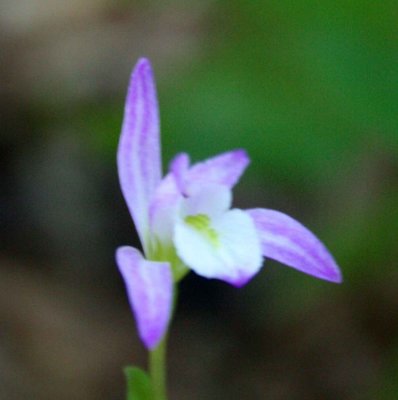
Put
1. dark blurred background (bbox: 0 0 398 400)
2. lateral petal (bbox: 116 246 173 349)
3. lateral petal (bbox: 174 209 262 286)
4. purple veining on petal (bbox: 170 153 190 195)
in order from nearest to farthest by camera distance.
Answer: lateral petal (bbox: 116 246 173 349)
lateral petal (bbox: 174 209 262 286)
purple veining on petal (bbox: 170 153 190 195)
dark blurred background (bbox: 0 0 398 400)

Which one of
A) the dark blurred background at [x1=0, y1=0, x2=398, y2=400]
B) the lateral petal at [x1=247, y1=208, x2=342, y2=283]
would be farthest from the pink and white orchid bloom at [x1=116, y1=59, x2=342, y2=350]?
the dark blurred background at [x1=0, y1=0, x2=398, y2=400]

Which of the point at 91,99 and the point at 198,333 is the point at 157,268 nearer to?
the point at 198,333

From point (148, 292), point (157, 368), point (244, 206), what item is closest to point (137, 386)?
point (157, 368)

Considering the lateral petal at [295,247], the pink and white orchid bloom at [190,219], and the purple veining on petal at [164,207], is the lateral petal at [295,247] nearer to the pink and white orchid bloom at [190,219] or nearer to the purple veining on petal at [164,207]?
the pink and white orchid bloom at [190,219]

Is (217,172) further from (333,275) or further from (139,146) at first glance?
(333,275)

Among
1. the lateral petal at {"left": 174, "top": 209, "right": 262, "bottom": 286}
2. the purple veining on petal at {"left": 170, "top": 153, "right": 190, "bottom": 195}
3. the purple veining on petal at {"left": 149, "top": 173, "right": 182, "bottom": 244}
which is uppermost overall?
the purple veining on petal at {"left": 170, "top": 153, "right": 190, "bottom": 195}

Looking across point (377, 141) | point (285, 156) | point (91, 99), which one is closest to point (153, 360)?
point (285, 156)

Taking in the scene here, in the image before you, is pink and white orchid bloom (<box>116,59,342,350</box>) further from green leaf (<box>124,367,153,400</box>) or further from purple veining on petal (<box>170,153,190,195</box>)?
green leaf (<box>124,367,153,400</box>)
